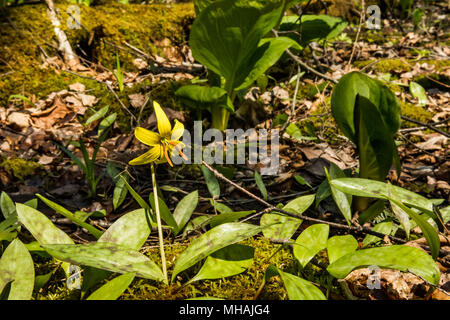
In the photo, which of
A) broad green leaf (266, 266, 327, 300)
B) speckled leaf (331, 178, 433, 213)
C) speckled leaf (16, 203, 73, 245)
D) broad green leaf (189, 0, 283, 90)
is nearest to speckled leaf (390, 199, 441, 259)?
speckled leaf (331, 178, 433, 213)

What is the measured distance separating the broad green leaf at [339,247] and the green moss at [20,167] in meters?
2.01

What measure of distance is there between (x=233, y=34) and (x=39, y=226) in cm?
154

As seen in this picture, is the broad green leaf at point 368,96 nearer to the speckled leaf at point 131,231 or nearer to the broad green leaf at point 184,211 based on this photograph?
the broad green leaf at point 184,211

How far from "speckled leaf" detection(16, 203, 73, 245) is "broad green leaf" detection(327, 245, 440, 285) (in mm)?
895

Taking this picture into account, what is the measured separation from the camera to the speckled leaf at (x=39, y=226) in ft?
3.22

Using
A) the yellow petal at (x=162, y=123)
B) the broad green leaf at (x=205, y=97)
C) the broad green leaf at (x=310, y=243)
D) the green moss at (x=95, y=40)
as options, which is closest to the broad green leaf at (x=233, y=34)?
the broad green leaf at (x=205, y=97)

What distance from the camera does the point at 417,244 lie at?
1166mm

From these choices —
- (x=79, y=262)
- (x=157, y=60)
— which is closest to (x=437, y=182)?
(x=79, y=262)

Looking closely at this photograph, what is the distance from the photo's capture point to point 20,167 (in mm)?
2080

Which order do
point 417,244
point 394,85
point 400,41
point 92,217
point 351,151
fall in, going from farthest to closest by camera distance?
point 400,41 → point 394,85 → point 351,151 → point 92,217 → point 417,244

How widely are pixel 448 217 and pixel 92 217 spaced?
166 cm

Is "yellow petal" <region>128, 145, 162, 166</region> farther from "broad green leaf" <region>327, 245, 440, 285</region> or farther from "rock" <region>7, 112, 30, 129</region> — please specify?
"rock" <region>7, 112, 30, 129</region>

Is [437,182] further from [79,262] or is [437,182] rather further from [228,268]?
[79,262]

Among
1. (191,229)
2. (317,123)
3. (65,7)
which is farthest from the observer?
(65,7)
